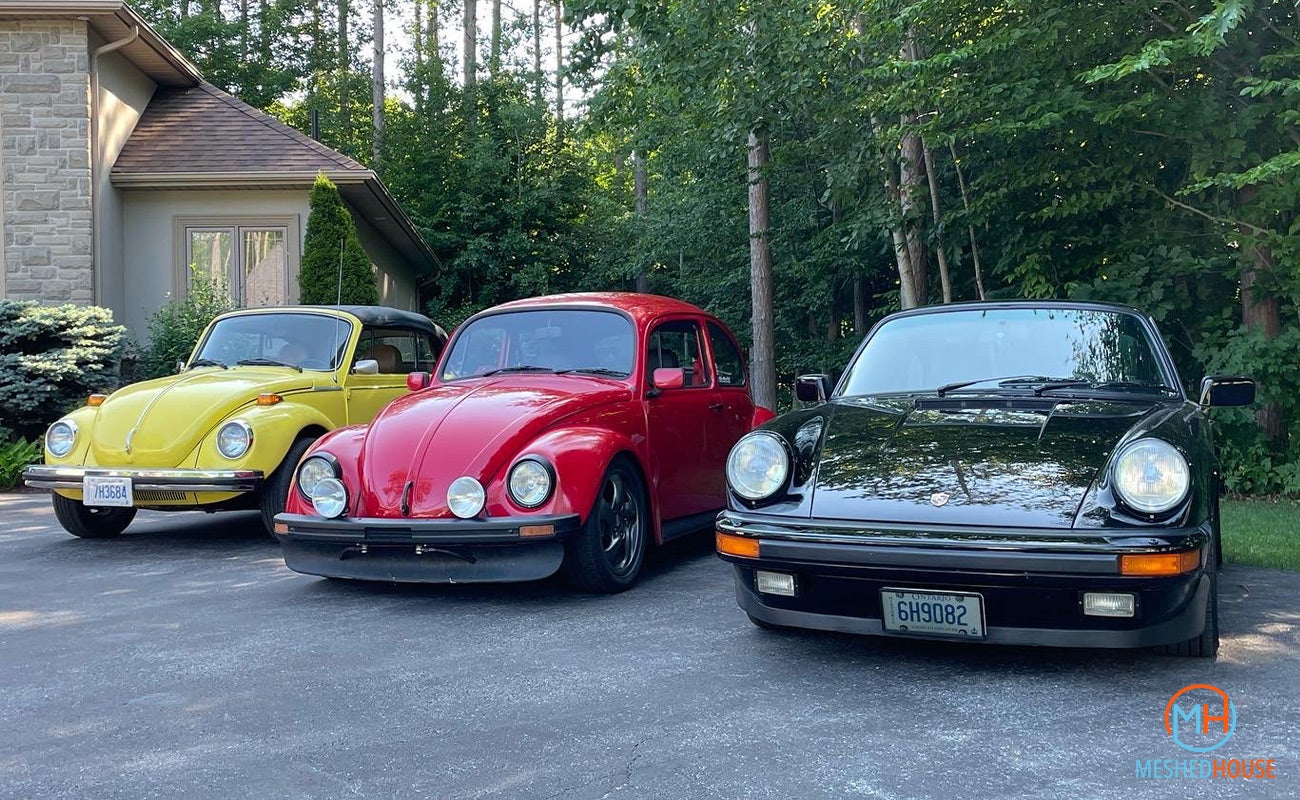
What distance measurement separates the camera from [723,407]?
24.6ft

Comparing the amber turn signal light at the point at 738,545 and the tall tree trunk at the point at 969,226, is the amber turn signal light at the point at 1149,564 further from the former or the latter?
the tall tree trunk at the point at 969,226

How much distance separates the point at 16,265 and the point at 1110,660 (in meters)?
14.9

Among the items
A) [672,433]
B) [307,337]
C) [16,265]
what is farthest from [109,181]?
[672,433]

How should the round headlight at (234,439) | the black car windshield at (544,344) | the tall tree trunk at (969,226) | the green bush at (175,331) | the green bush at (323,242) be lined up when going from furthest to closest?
the green bush at (323,242) → the green bush at (175,331) → the tall tree trunk at (969,226) → the round headlight at (234,439) → the black car windshield at (544,344)

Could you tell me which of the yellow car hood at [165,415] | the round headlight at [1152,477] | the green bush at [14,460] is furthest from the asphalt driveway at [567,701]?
the green bush at [14,460]

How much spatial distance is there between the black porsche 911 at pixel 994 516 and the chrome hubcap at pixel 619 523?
1.24 metres

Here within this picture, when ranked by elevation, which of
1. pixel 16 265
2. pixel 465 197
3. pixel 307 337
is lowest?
pixel 307 337

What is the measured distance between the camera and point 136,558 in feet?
23.6

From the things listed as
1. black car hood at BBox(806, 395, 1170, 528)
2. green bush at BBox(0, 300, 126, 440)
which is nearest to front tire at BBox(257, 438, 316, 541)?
black car hood at BBox(806, 395, 1170, 528)

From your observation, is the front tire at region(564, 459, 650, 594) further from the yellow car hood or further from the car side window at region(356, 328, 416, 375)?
the car side window at region(356, 328, 416, 375)

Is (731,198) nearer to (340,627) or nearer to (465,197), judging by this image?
(465,197)

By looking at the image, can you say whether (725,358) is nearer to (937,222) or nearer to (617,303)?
(617,303)

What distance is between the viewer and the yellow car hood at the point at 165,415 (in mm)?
7137

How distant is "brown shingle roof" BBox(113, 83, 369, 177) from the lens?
16.4 meters
